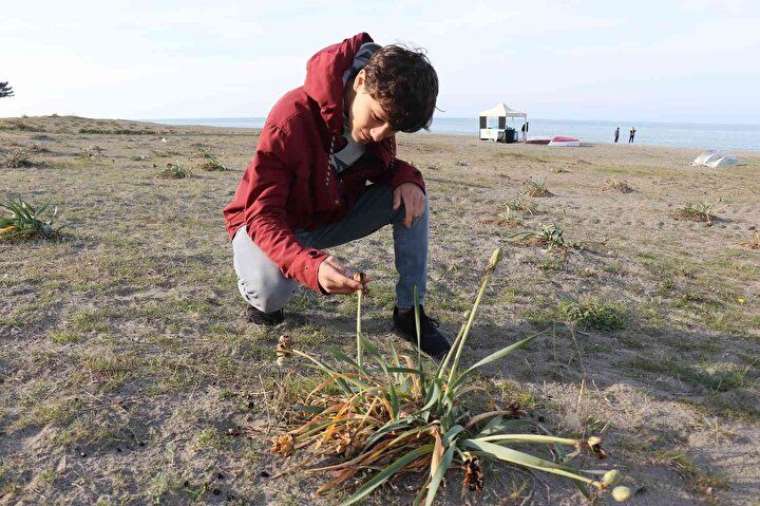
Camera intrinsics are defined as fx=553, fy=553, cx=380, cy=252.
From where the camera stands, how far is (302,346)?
7.48ft

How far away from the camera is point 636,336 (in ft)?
8.24

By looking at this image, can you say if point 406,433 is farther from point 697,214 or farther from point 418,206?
point 697,214

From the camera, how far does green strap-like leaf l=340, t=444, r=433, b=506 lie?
1311 millimetres

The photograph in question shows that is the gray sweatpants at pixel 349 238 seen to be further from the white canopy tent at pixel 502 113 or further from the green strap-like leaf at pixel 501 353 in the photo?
the white canopy tent at pixel 502 113

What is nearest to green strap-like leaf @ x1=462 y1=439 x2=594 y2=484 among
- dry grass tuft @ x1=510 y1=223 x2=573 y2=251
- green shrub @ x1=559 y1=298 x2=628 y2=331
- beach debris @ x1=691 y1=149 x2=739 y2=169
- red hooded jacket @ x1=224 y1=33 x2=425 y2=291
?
red hooded jacket @ x1=224 y1=33 x2=425 y2=291

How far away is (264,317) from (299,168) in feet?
2.36

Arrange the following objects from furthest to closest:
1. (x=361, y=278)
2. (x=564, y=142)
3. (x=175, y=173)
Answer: (x=564, y=142), (x=175, y=173), (x=361, y=278)

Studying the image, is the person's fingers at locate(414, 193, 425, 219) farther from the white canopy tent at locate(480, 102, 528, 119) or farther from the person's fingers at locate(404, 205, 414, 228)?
the white canopy tent at locate(480, 102, 528, 119)

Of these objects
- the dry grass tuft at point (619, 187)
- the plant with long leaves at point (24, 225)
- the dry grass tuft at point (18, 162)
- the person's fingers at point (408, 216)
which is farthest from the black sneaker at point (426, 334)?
the dry grass tuft at point (18, 162)

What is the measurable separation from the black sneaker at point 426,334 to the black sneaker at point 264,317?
523 mm

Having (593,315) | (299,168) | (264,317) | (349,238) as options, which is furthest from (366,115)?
(593,315)

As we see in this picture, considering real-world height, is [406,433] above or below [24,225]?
below

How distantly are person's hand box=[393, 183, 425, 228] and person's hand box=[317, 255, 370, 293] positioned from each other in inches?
29.5

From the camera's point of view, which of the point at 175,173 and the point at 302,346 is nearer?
the point at 302,346
